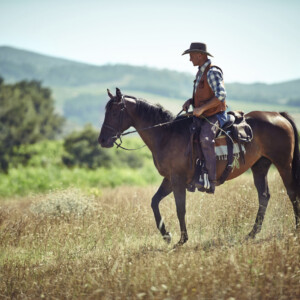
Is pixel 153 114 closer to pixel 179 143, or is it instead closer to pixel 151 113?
pixel 151 113

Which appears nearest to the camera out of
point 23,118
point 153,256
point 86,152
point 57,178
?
point 153,256

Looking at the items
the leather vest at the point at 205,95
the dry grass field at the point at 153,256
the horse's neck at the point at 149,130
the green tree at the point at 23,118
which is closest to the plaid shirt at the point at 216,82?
the leather vest at the point at 205,95

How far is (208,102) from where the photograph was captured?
6543 mm

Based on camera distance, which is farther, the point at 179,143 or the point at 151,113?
the point at 151,113

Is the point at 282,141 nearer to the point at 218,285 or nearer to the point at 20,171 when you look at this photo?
the point at 218,285

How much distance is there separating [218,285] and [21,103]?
49.9 meters

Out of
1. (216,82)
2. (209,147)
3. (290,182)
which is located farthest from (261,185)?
(216,82)

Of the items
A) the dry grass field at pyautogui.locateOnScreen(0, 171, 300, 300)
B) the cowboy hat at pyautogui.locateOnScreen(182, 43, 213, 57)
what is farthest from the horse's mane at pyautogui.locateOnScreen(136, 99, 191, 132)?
the dry grass field at pyautogui.locateOnScreen(0, 171, 300, 300)

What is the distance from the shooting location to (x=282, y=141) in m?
7.11

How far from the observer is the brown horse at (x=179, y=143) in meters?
6.71

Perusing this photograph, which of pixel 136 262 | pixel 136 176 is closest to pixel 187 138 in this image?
pixel 136 262

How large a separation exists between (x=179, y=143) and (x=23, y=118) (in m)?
44.9

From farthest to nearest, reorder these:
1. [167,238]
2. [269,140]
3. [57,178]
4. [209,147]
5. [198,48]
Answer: [57,178]
[269,140]
[167,238]
[198,48]
[209,147]

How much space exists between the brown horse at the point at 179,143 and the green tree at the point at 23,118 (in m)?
32.5
